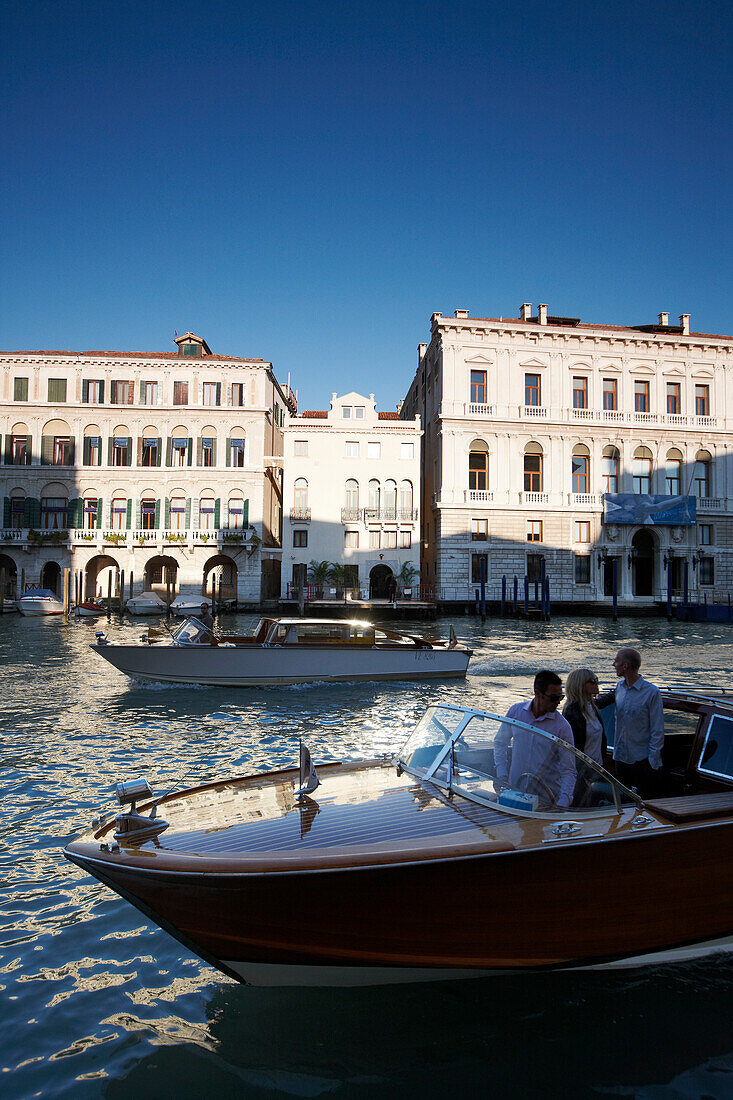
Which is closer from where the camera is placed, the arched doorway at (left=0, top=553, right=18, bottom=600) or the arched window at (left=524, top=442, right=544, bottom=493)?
the arched window at (left=524, top=442, right=544, bottom=493)

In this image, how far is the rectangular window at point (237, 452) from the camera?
39.5 meters

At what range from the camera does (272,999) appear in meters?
3.78

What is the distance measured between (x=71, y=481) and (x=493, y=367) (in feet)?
75.9

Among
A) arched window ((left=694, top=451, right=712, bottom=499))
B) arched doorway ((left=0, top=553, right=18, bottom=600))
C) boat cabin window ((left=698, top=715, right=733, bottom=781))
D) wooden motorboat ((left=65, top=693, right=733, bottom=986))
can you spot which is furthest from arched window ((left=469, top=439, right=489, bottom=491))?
wooden motorboat ((left=65, top=693, right=733, bottom=986))

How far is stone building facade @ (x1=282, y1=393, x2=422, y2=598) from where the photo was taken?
36469 mm

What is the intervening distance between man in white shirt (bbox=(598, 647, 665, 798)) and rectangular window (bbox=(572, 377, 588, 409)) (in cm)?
3464

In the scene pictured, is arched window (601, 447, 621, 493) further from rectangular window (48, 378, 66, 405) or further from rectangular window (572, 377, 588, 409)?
rectangular window (48, 378, 66, 405)

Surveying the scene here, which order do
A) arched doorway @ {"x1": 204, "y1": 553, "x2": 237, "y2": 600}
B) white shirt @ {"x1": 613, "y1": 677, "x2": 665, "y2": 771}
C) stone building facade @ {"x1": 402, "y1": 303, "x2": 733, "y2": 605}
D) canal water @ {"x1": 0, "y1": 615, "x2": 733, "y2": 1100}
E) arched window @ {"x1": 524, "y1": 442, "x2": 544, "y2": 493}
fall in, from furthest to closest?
arched doorway @ {"x1": 204, "y1": 553, "x2": 237, "y2": 600} < arched window @ {"x1": 524, "y1": 442, "x2": 544, "y2": 493} < stone building facade @ {"x1": 402, "y1": 303, "x2": 733, "y2": 605} < white shirt @ {"x1": 613, "y1": 677, "x2": 665, "y2": 771} < canal water @ {"x1": 0, "y1": 615, "x2": 733, "y2": 1100}

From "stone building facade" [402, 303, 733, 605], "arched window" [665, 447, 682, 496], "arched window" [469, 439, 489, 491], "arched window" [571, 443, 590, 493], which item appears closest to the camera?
"stone building facade" [402, 303, 733, 605]

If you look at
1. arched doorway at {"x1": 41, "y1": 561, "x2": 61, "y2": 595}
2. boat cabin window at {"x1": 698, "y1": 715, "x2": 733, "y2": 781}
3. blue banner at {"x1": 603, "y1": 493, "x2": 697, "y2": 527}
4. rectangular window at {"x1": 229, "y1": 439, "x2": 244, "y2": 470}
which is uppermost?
rectangular window at {"x1": 229, "y1": 439, "x2": 244, "y2": 470}

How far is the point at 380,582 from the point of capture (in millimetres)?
→ 36844

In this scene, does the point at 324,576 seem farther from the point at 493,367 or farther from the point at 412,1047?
the point at 412,1047

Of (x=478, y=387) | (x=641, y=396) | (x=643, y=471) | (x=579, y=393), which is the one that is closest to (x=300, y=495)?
(x=478, y=387)

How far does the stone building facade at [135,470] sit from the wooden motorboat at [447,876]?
34.7 metres
